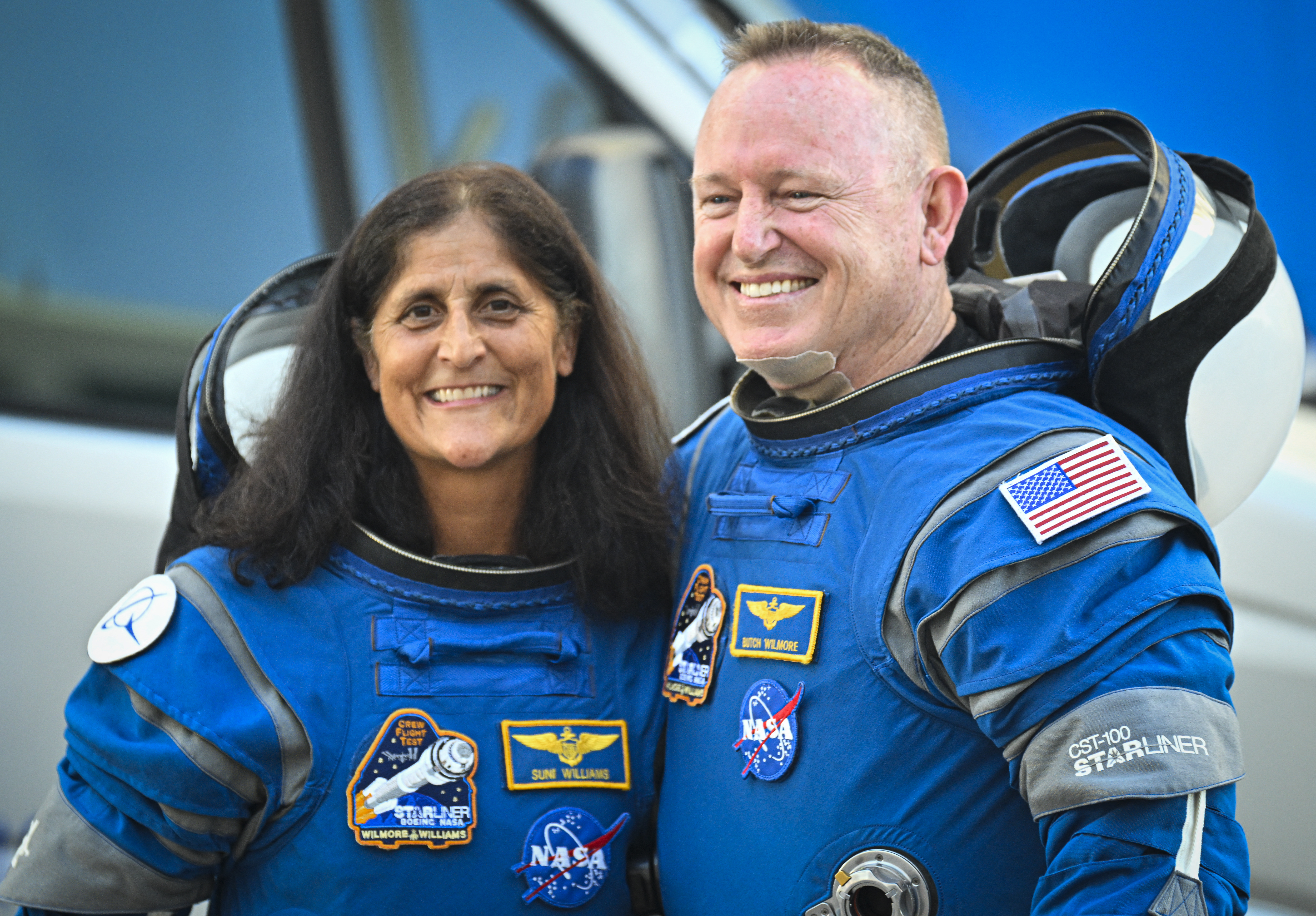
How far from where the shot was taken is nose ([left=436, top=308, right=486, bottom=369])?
193cm

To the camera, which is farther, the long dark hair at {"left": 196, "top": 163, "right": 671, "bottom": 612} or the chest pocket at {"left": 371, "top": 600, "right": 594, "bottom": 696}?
the long dark hair at {"left": 196, "top": 163, "right": 671, "bottom": 612}

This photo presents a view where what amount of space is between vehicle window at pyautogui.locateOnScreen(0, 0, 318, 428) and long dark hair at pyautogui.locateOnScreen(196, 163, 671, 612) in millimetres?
1366

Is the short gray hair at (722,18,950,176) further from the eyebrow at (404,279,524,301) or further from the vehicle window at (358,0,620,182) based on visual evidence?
the vehicle window at (358,0,620,182)

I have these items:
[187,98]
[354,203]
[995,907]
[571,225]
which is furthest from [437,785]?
[187,98]

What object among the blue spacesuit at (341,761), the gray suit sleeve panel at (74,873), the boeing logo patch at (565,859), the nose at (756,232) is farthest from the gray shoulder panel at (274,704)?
the nose at (756,232)

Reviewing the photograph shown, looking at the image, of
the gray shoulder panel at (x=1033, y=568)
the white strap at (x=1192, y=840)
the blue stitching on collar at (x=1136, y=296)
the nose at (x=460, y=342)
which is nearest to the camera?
the white strap at (x=1192, y=840)

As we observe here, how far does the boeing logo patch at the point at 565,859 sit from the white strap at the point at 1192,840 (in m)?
0.82

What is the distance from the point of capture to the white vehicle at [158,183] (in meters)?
3.12

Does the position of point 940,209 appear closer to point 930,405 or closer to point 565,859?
point 930,405

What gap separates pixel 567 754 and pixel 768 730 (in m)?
0.34

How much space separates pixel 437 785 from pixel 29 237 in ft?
7.54

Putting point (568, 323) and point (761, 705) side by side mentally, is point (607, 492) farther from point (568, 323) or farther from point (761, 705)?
point (761, 705)

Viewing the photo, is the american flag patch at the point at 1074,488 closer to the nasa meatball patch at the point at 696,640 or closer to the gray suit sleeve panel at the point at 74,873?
the nasa meatball patch at the point at 696,640

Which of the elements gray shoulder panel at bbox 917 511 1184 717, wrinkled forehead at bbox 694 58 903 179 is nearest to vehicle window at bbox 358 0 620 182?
wrinkled forehead at bbox 694 58 903 179
